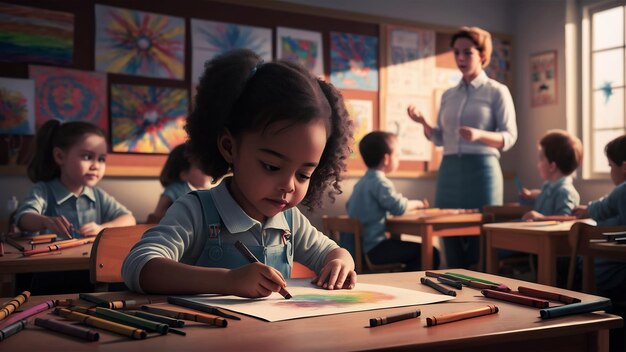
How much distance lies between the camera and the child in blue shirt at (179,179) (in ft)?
11.6

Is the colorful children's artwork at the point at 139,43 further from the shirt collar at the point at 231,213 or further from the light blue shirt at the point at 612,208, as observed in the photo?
the shirt collar at the point at 231,213

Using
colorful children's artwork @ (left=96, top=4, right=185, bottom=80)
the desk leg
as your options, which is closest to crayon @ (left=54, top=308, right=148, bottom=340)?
the desk leg

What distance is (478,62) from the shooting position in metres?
3.85

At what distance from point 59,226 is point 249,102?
1.50m

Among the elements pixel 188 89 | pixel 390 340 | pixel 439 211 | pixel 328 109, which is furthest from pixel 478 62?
pixel 390 340

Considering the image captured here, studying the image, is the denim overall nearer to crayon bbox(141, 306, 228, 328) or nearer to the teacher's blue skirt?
crayon bbox(141, 306, 228, 328)

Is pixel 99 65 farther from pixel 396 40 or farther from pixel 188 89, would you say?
pixel 396 40

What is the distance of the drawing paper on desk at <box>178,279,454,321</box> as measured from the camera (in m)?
0.86

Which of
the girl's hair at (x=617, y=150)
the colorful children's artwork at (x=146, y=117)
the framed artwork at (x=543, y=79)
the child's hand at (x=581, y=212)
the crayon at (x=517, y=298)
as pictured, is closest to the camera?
the crayon at (x=517, y=298)

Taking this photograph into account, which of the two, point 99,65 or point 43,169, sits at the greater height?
point 99,65

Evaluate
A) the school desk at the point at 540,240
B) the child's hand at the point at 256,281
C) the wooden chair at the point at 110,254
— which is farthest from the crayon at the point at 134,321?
the school desk at the point at 540,240

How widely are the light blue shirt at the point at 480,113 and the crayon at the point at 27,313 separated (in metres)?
3.18

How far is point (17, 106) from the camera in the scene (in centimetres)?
375

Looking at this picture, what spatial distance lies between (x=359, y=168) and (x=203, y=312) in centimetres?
419
